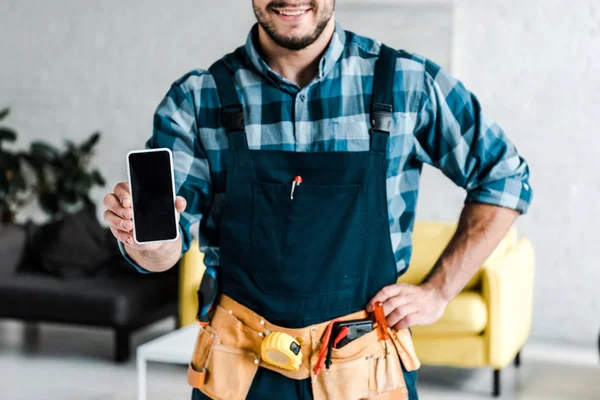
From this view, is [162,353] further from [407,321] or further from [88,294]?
[407,321]

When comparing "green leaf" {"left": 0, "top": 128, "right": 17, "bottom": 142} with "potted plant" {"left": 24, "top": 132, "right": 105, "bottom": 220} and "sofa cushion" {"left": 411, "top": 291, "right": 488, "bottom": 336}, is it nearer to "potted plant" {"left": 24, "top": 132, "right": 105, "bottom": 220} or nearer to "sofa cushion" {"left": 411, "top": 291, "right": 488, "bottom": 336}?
"potted plant" {"left": 24, "top": 132, "right": 105, "bottom": 220}

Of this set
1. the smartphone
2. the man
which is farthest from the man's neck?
the smartphone

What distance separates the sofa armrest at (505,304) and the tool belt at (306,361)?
2476mm

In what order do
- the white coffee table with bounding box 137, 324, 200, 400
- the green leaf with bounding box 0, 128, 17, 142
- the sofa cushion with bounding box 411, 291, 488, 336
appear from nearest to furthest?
the white coffee table with bounding box 137, 324, 200, 400
the sofa cushion with bounding box 411, 291, 488, 336
the green leaf with bounding box 0, 128, 17, 142

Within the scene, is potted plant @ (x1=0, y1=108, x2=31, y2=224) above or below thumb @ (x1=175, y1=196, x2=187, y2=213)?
below

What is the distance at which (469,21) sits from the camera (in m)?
4.84

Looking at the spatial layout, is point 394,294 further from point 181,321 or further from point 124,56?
point 124,56

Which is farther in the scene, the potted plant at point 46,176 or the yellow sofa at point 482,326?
the potted plant at point 46,176

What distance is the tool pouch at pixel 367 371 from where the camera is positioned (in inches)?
52.2

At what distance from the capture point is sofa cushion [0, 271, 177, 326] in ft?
14.1

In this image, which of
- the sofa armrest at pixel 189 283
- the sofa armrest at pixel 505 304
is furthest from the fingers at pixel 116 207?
the sofa armrest at pixel 189 283

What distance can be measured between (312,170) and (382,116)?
139 mm

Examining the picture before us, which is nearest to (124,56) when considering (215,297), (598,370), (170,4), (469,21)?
(170,4)

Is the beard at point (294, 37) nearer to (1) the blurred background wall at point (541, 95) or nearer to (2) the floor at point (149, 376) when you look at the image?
(2) the floor at point (149, 376)
